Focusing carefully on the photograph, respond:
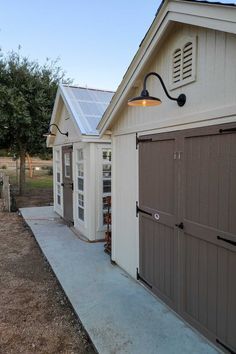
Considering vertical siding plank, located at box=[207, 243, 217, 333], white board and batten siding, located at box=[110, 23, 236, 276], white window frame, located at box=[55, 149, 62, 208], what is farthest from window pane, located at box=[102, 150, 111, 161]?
vertical siding plank, located at box=[207, 243, 217, 333]

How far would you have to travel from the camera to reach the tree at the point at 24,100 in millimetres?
12367

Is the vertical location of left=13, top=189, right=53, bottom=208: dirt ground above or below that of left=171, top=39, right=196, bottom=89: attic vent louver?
below

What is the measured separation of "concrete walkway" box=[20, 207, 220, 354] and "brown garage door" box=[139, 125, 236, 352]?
195 mm

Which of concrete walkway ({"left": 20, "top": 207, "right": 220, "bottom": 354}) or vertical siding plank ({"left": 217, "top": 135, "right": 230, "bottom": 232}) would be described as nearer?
vertical siding plank ({"left": 217, "top": 135, "right": 230, "bottom": 232})

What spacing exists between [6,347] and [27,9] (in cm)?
963

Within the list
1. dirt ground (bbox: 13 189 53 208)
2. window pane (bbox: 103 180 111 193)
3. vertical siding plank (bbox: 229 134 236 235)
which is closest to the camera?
vertical siding plank (bbox: 229 134 236 235)

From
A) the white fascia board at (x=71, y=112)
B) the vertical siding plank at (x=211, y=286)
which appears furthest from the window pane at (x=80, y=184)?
the vertical siding plank at (x=211, y=286)

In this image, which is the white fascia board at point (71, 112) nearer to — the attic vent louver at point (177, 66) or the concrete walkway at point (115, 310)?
the concrete walkway at point (115, 310)

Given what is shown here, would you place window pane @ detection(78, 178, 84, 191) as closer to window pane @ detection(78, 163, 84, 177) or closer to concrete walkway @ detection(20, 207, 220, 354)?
window pane @ detection(78, 163, 84, 177)

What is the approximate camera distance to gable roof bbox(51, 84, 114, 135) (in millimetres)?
6605

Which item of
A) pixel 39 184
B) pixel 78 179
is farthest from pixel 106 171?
pixel 39 184

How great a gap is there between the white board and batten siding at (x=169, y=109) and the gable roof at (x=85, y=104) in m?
1.59

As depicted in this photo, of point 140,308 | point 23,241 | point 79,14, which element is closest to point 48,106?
point 79,14

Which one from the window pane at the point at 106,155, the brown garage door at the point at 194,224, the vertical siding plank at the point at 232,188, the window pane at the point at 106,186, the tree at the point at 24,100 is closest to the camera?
the vertical siding plank at the point at 232,188
